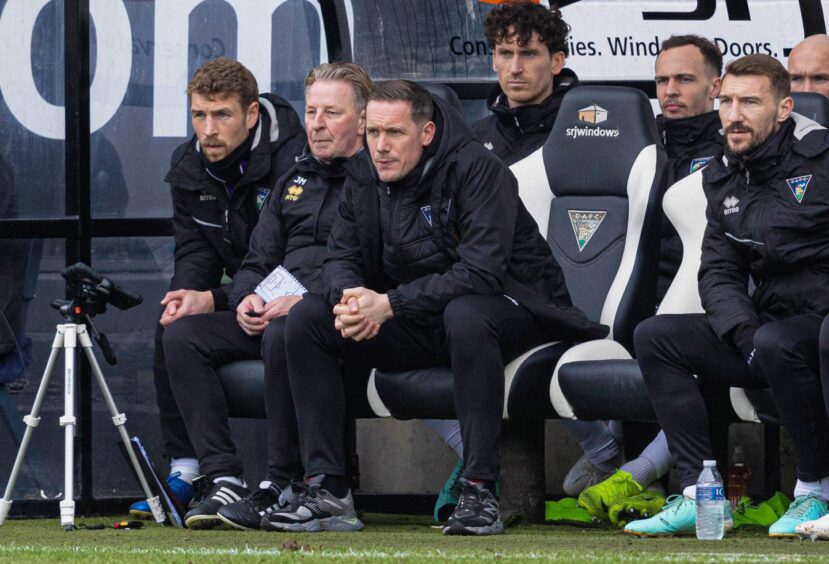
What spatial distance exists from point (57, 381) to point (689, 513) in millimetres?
2989

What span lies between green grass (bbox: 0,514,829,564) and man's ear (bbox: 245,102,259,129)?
5.12 feet

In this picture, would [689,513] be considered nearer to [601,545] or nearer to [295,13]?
[601,545]

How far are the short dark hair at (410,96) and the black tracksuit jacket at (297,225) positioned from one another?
19.6 inches

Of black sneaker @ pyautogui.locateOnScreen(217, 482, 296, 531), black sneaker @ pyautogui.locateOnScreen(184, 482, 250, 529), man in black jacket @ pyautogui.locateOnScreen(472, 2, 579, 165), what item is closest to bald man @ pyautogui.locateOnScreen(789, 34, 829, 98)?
man in black jacket @ pyautogui.locateOnScreen(472, 2, 579, 165)

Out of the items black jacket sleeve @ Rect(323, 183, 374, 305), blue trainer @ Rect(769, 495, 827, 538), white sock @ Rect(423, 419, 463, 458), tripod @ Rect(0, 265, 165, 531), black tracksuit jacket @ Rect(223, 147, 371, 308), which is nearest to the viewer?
blue trainer @ Rect(769, 495, 827, 538)

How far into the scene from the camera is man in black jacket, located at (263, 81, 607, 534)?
5.11 m

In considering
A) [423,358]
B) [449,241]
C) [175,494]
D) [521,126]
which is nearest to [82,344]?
[175,494]

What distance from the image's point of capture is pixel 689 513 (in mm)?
4809

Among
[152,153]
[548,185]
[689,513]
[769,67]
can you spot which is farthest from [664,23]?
[689,513]

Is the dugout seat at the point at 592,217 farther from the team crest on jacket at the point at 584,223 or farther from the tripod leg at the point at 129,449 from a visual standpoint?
the tripod leg at the point at 129,449

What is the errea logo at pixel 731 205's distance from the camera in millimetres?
5102

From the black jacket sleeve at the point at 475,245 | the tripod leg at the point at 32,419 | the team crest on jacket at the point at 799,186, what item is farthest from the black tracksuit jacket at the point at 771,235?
the tripod leg at the point at 32,419

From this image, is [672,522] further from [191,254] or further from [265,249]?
[191,254]

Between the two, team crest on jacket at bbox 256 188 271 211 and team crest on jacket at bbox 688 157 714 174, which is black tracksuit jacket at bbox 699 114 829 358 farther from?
team crest on jacket at bbox 256 188 271 211
